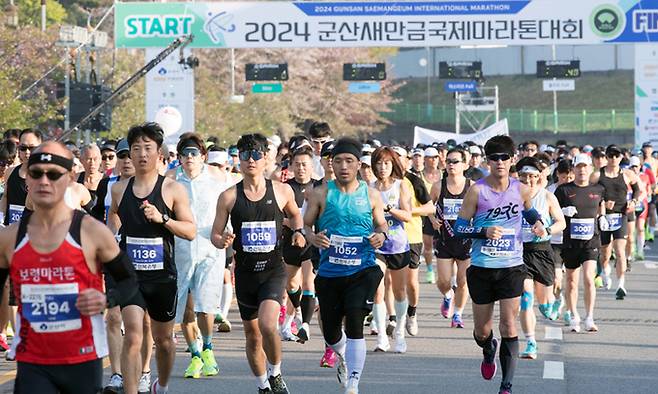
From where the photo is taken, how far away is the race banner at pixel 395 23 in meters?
38.6

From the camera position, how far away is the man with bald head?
629 cm

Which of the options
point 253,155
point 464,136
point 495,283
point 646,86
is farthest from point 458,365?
point 646,86

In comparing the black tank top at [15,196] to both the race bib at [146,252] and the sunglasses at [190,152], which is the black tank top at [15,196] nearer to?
the sunglasses at [190,152]

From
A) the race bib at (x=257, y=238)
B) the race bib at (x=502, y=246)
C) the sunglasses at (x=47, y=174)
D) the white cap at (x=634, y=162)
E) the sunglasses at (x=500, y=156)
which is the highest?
the sunglasses at (x=500, y=156)

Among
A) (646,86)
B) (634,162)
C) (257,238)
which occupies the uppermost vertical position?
(646,86)

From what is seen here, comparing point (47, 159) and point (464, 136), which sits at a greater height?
point (464, 136)

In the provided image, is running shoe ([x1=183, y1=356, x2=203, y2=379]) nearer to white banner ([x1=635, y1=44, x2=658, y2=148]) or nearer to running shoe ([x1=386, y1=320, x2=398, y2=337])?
running shoe ([x1=386, y1=320, x2=398, y2=337])

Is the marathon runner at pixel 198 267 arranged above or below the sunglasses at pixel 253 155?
below

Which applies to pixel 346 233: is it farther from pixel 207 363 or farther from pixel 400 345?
pixel 400 345

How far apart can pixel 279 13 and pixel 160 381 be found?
30081 mm

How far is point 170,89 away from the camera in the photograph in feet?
128

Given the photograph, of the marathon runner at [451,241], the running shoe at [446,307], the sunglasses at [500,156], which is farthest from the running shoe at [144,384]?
the running shoe at [446,307]

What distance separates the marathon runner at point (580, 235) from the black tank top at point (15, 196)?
5.84 metres

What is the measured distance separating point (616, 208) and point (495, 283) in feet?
29.4
